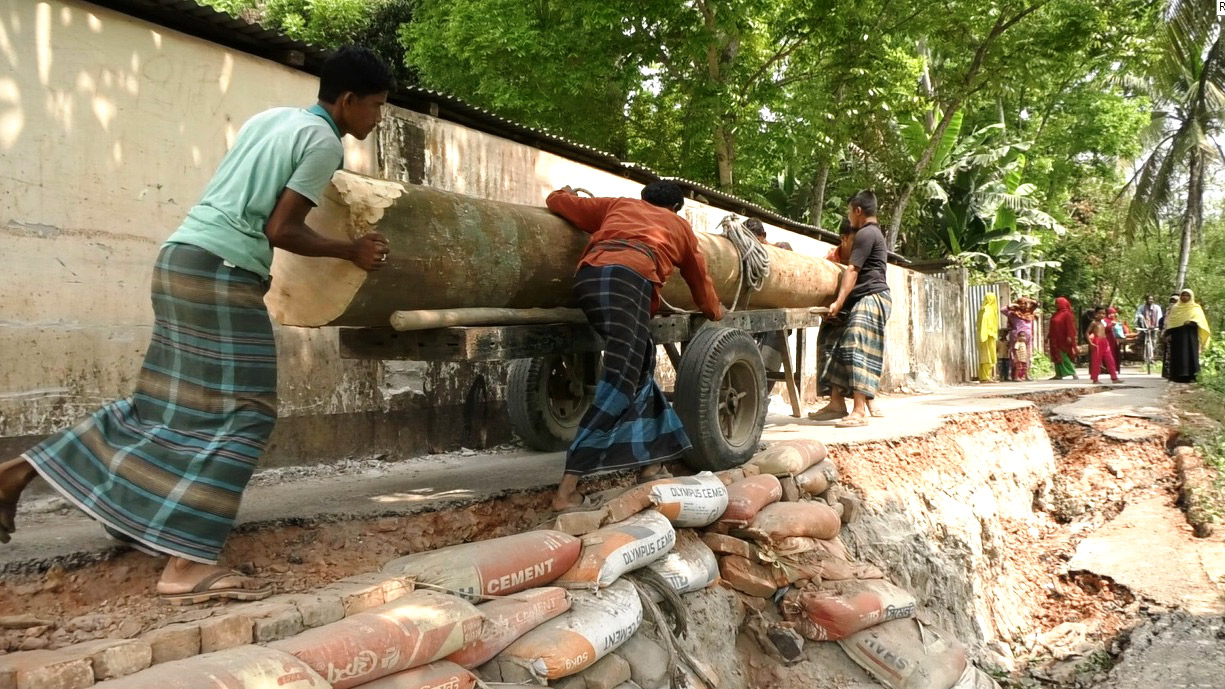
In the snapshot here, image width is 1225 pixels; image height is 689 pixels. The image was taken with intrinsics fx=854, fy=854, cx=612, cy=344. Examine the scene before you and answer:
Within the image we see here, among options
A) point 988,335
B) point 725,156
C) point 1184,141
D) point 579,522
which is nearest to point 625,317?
point 579,522

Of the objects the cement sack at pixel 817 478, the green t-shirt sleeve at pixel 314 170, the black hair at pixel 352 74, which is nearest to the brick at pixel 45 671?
the green t-shirt sleeve at pixel 314 170

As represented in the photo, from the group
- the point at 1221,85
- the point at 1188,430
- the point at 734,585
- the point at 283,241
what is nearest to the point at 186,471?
the point at 283,241

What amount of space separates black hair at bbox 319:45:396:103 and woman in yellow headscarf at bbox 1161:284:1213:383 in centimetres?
1341

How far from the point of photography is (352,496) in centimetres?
390

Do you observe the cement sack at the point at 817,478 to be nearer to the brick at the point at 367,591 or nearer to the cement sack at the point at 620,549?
the cement sack at the point at 620,549

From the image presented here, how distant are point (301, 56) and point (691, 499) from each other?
3386 mm

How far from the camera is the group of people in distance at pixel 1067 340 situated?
12719 millimetres

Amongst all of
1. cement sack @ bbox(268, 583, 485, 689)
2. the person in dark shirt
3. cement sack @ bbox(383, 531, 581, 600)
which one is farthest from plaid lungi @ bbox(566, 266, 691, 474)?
the person in dark shirt

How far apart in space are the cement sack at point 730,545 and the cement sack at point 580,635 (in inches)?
38.7

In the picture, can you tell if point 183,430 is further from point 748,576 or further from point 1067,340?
point 1067,340

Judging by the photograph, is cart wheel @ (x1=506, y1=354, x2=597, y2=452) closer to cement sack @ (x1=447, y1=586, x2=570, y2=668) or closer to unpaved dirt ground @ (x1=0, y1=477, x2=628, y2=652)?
unpaved dirt ground @ (x1=0, y1=477, x2=628, y2=652)

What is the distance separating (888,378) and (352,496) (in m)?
9.45

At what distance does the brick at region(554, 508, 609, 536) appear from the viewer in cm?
328

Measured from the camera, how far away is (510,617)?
8.49ft
